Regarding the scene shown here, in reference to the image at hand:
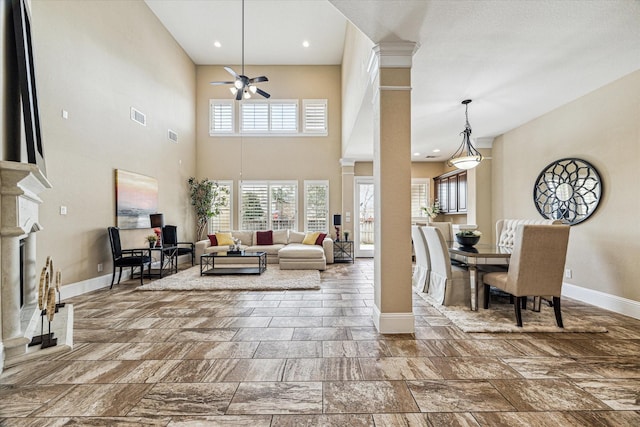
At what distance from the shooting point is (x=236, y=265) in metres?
6.62

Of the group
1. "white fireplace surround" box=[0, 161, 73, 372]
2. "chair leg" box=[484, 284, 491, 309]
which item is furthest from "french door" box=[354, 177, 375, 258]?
"white fireplace surround" box=[0, 161, 73, 372]

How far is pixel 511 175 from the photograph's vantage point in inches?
224

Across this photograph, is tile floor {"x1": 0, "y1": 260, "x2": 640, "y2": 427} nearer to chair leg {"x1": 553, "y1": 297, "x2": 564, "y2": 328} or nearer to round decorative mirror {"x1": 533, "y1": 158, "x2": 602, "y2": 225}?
chair leg {"x1": 553, "y1": 297, "x2": 564, "y2": 328}

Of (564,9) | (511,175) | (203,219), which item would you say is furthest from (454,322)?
(203,219)

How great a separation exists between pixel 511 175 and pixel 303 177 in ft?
16.9

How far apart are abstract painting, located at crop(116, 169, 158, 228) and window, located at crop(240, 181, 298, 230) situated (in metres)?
2.61

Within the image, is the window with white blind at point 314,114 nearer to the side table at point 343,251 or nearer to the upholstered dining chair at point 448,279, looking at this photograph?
the side table at point 343,251

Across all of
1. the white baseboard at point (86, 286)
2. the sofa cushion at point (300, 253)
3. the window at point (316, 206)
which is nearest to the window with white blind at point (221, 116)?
the window at point (316, 206)

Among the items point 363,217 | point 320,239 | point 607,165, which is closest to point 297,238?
point 320,239

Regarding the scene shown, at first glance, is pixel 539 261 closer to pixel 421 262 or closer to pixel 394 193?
pixel 394 193

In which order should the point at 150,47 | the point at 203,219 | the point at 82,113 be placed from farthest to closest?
the point at 203,219, the point at 150,47, the point at 82,113

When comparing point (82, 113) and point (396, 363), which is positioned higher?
point (82, 113)

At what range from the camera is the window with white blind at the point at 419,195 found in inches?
346

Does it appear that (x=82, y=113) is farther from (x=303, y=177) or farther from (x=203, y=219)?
(x=303, y=177)
